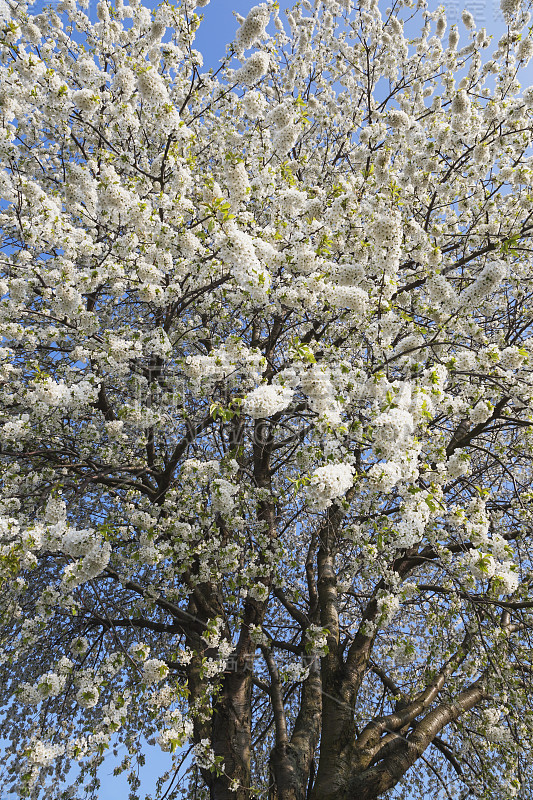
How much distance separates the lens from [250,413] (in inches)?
158

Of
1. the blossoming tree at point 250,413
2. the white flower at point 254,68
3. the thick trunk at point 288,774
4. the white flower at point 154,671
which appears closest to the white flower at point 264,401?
the blossoming tree at point 250,413

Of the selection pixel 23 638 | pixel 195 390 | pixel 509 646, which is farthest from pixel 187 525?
pixel 509 646

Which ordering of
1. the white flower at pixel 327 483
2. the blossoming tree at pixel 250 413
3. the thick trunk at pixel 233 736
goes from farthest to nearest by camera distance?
the thick trunk at pixel 233 736 → the blossoming tree at pixel 250 413 → the white flower at pixel 327 483

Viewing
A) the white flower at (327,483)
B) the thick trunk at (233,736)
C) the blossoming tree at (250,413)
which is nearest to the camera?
the white flower at (327,483)

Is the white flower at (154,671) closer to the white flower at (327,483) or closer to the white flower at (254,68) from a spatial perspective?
the white flower at (327,483)

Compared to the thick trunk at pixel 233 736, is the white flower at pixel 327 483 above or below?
above

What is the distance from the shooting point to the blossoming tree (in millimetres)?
4699

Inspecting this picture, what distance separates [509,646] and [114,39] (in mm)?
9827

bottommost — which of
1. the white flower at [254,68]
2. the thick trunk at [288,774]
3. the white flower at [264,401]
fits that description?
the thick trunk at [288,774]

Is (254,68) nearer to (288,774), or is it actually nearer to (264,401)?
(264,401)

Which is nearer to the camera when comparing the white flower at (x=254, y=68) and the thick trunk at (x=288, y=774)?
the white flower at (x=254, y=68)

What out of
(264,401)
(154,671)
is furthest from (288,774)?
(264,401)

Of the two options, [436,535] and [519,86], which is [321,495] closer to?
[436,535]

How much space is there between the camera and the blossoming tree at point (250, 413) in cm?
Result: 470
